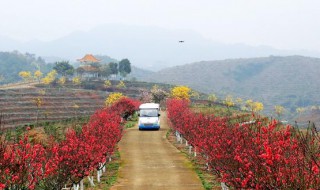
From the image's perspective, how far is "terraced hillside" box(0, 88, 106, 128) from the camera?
76419 millimetres

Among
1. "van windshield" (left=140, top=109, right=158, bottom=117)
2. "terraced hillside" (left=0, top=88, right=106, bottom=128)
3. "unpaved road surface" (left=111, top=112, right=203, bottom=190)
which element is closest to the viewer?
"unpaved road surface" (left=111, top=112, right=203, bottom=190)

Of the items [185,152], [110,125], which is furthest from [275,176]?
[185,152]

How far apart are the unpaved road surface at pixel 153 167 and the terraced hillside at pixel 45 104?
4290cm

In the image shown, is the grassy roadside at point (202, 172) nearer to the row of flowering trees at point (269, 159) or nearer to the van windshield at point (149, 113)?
the row of flowering trees at point (269, 159)

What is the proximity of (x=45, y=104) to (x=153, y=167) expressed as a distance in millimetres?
67723

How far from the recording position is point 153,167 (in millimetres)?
23594

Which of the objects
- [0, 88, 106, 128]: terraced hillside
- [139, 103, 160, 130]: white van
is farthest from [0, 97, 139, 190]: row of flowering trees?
[0, 88, 106, 128]: terraced hillside

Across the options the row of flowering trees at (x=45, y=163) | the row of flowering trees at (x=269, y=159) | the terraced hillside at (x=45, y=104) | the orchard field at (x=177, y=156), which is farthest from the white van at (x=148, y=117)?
the terraced hillside at (x=45, y=104)

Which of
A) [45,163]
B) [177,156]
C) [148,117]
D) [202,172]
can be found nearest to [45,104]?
[148,117]

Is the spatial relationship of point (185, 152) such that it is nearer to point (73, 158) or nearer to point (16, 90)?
point (73, 158)

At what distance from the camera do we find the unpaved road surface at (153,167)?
19281 millimetres

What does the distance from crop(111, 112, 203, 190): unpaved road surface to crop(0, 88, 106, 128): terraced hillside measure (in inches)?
1689

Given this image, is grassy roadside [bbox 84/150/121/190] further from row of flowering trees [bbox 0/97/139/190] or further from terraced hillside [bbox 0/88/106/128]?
terraced hillside [bbox 0/88/106/128]

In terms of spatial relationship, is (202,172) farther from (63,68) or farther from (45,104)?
(63,68)
